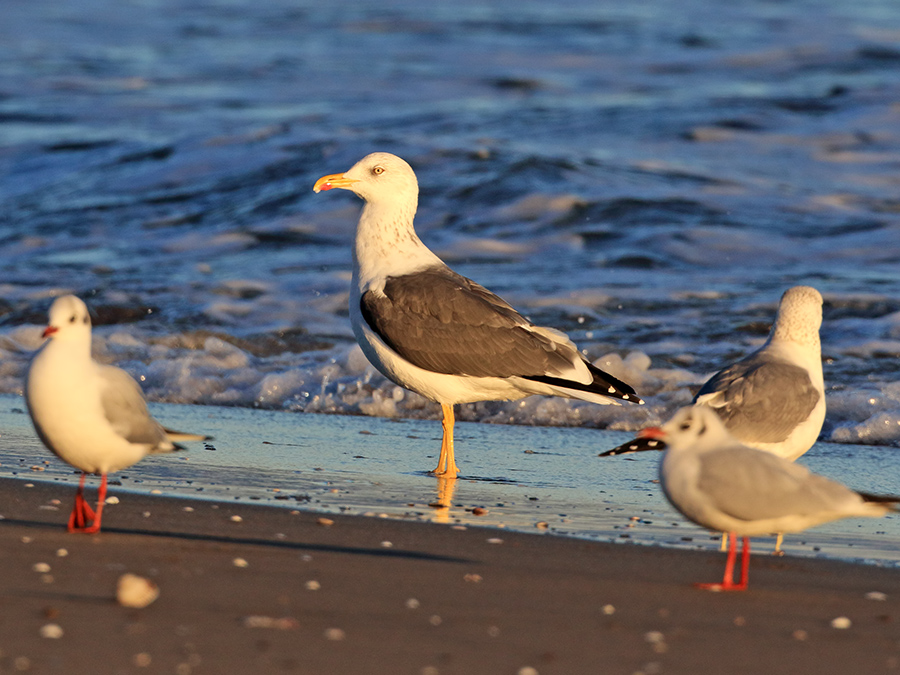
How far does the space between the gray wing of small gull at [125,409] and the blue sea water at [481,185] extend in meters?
2.49

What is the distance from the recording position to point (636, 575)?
164 inches

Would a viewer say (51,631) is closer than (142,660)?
No

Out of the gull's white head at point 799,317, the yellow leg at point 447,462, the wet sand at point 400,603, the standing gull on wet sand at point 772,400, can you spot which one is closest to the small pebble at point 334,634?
the wet sand at point 400,603

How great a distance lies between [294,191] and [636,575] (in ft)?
38.0

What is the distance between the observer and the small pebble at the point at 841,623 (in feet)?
11.8

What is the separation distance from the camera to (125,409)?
14.3 ft

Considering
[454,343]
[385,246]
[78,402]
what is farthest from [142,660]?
[385,246]

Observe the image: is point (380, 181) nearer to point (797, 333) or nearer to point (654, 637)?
point (797, 333)

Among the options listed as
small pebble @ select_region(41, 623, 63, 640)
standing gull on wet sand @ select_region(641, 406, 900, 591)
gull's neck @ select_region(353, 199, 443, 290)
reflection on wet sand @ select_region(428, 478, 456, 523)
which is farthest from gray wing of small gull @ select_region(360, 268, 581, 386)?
small pebble @ select_region(41, 623, 63, 640)

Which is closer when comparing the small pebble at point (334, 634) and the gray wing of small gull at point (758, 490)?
the small pebble at point (334, 634)

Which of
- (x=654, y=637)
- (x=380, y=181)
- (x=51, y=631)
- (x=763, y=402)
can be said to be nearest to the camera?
(x=51, y=631)

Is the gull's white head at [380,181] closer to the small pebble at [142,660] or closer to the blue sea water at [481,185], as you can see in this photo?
the blue sea water at [481,185]

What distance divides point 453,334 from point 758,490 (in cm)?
273

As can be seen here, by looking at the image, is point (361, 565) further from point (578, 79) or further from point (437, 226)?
point (578, 79)
